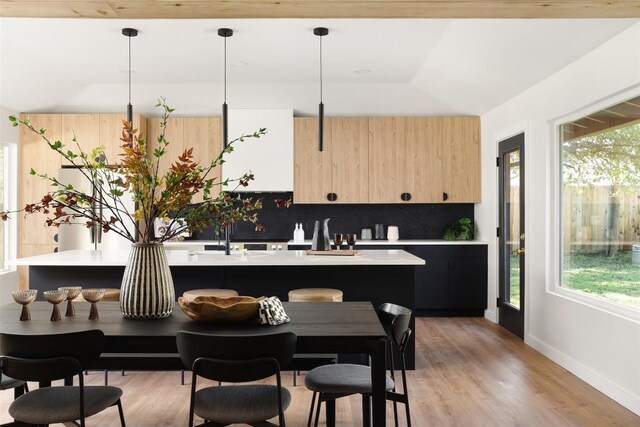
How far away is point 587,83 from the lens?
417 centimetres

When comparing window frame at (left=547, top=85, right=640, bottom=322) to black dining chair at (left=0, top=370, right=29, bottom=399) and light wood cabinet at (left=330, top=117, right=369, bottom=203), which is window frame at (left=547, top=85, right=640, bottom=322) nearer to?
light wood cabinet at (left=330, top=117, right=369, bottom=203)

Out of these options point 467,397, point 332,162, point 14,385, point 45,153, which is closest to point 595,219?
point 467,397

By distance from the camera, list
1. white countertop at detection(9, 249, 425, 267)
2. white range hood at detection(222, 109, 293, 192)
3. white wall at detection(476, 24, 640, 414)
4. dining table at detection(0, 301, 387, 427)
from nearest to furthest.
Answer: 1. dining table at detection(0, 301, 387, 427)
2. white wall at detection(476, 24, 640, 414)
3. white countertop at detection(9, 249, 425, 267)
4. white range hood at detection(222, 109, 293, 192)

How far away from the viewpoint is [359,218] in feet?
24.5

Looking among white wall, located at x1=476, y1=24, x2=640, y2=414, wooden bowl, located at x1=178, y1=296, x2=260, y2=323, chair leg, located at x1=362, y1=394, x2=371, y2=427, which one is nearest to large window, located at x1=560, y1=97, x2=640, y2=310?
white wall, located at x1=476, y1=24, x2=640, y2=414

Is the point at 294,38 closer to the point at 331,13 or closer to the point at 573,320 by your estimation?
the point at 331,13

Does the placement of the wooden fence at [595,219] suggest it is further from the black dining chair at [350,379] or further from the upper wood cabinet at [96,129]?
the upper wood cabinet at [96,129]

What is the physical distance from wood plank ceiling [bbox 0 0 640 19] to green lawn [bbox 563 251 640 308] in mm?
1757

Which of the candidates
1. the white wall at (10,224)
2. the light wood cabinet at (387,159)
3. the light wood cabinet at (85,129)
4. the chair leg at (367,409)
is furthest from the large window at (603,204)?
the white wall at (10,224)

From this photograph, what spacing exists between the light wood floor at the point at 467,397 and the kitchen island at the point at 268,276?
1.61 ft

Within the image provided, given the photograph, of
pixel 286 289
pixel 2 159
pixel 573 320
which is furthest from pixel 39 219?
pixel 573 320

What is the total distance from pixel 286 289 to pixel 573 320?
224cm

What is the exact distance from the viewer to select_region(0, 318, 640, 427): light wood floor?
3377mm

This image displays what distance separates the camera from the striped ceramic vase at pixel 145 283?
2.57 meters
